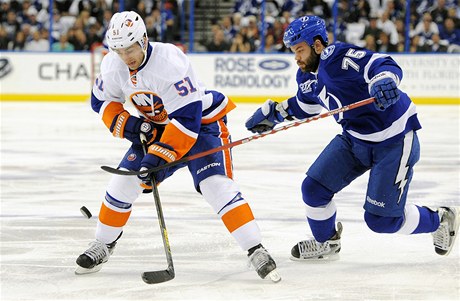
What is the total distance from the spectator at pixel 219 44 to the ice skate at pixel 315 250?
9800 mm

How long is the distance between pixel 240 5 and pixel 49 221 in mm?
10603

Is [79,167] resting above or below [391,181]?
below

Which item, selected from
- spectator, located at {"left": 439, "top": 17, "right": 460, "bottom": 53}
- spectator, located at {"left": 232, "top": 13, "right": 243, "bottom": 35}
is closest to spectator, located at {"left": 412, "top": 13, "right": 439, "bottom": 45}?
spectator, located at {"left": 439, "top": 17, "right": 460, "bottom": 53}

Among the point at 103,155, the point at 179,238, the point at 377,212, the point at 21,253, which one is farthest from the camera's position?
the point at 103,155

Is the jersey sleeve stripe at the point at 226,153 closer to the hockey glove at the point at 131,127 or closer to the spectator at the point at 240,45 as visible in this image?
the hockey glove at the point at 131,127

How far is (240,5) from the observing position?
1481 centimetres

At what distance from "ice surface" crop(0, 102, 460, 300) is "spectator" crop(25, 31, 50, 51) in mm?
6279

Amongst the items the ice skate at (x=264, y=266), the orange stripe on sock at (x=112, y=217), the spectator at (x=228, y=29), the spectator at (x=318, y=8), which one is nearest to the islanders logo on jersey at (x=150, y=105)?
the orange stripe on sock at (x=112, y=217)

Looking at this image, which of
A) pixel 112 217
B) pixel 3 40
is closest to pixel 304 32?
pixel 112 217

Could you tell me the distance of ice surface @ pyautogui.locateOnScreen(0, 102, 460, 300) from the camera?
332cm

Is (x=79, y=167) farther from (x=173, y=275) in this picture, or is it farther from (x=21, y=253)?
(x=173, y=275)

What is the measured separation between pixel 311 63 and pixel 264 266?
846 mm

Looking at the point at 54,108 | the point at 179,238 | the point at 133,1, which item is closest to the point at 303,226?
the point at 179,238

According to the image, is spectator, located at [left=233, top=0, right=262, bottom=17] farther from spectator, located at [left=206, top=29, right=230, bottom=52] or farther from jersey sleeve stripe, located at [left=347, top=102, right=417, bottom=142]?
jersey sleeve stripe, located at [left=347, top=102, right=417, bottom=142]
